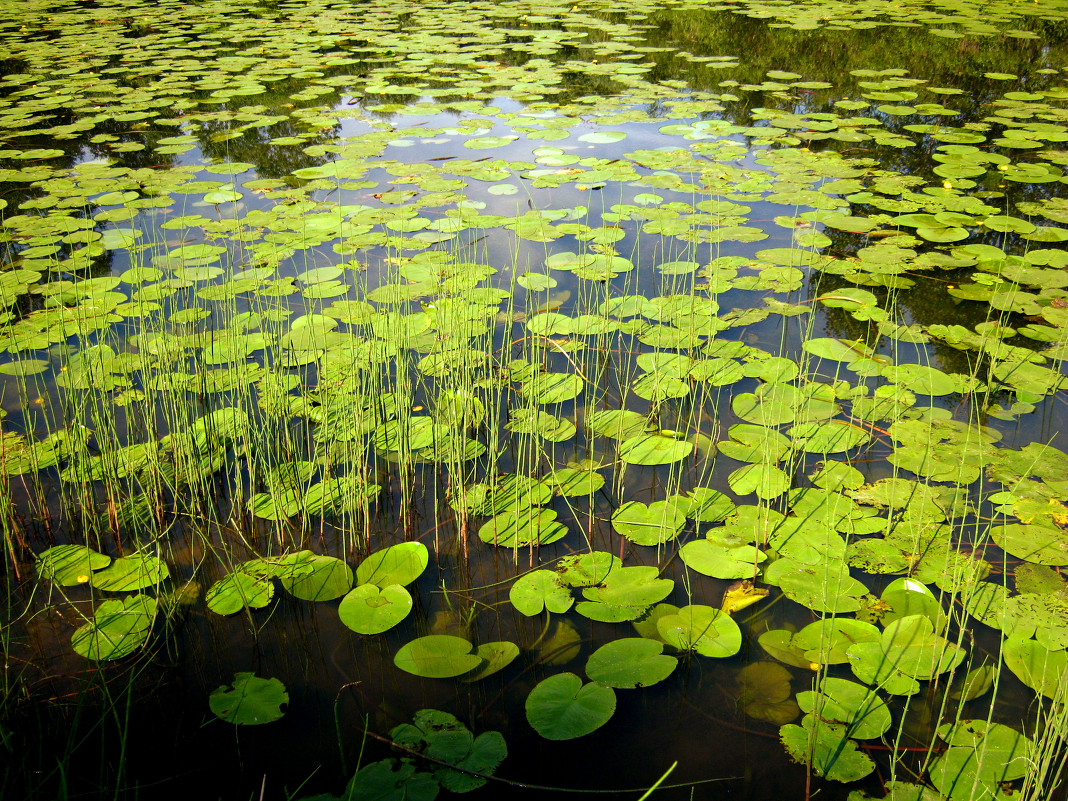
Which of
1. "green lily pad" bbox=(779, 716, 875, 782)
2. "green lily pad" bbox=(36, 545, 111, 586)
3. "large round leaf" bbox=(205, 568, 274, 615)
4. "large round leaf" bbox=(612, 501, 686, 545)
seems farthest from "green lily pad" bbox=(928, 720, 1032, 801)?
"green lily pad" bbox=(36, 545, 111, 586)

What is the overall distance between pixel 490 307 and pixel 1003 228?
262 centimetres

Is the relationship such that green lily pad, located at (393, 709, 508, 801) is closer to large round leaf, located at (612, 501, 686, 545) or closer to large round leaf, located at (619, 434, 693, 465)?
large round leaf, located at (612, 501, 686, 545)

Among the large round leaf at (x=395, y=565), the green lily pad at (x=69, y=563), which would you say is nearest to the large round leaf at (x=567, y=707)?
the large round leaf at (x=395, y=565)

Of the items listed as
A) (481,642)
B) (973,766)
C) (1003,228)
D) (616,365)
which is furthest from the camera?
(1003,228)

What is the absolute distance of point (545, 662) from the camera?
1.49 meters

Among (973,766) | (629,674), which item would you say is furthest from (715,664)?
(973,766)

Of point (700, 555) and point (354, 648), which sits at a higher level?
point (700, 555)

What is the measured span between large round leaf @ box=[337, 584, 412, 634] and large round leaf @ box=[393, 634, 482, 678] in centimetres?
8

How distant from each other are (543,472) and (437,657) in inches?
28.1

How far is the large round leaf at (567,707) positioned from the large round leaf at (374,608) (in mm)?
376

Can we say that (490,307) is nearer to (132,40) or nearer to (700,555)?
(700,555)

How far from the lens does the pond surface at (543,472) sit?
4.34 ft

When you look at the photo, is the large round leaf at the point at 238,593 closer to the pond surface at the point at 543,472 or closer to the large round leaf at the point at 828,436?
the pond surface at the point at 543,472

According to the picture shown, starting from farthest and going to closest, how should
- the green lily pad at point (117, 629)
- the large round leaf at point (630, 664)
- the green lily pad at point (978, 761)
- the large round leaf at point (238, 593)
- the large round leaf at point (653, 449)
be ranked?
the large round leaf at point (653, 449)
the large round leaf at point (238, 593)
the green lily pad at point (117, 629)
the large round leaf at point (630, 664)
the green lily pad at point (978, 761)
